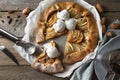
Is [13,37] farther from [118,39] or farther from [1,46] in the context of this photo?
[118,39]

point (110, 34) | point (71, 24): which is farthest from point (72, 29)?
point (110, 34)

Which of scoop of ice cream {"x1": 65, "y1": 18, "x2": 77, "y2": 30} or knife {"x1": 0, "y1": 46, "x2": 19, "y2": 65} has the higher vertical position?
scoop of ice cream {"x1": 65, "y1": 18, "x2": 77, "y2": 30}

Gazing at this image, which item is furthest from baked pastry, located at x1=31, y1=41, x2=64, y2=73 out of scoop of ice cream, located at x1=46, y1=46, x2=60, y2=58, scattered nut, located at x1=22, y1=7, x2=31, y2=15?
scattered nut, located at x1=22, y1=7, x2=31, y2=15

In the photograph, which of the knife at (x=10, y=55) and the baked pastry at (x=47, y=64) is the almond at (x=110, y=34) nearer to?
the baked pastry at (x=47, y=64)

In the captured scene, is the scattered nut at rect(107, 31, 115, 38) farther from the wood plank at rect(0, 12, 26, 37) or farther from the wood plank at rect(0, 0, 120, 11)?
the wood plank at rect(0, 12, 26, 37)

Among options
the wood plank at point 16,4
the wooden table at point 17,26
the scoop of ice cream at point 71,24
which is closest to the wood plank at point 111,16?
the wooden table at point 17,26

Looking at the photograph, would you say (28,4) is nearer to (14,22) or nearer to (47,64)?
(14,22)

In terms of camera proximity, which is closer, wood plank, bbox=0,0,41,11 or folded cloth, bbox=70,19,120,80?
folded cloth, bbox=70,19,120,80

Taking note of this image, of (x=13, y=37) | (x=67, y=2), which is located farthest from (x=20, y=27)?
(x=67, y=2)
